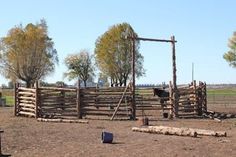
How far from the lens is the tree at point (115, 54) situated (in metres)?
69.4

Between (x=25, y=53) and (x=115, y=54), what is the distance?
1171 centimetres

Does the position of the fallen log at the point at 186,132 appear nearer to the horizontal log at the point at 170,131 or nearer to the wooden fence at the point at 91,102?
the horizontal log at the point at 170,131

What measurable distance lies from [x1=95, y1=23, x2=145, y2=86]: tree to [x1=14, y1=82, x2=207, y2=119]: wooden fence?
38.4 meters

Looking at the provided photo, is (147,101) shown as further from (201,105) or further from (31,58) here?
(31,58)

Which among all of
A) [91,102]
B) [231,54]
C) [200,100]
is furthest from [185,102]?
[231,54]

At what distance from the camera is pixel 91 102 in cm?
2736

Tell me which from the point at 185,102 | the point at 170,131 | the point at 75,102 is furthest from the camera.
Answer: the point at 185,102

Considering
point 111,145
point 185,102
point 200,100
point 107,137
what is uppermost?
point 200,100

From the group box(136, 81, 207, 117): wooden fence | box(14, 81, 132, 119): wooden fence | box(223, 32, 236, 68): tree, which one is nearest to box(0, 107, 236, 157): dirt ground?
box(14, 81, 132, 119): wooden fence

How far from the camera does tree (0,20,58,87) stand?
6794cm

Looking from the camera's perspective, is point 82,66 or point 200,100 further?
point 82,66

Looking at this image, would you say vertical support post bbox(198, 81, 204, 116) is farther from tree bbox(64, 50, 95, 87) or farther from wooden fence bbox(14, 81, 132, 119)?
tree bbox(64, 50, 95, 87)

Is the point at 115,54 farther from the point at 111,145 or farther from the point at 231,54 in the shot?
the point at 111,145

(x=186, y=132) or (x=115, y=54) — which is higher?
(x=115, y=54)
